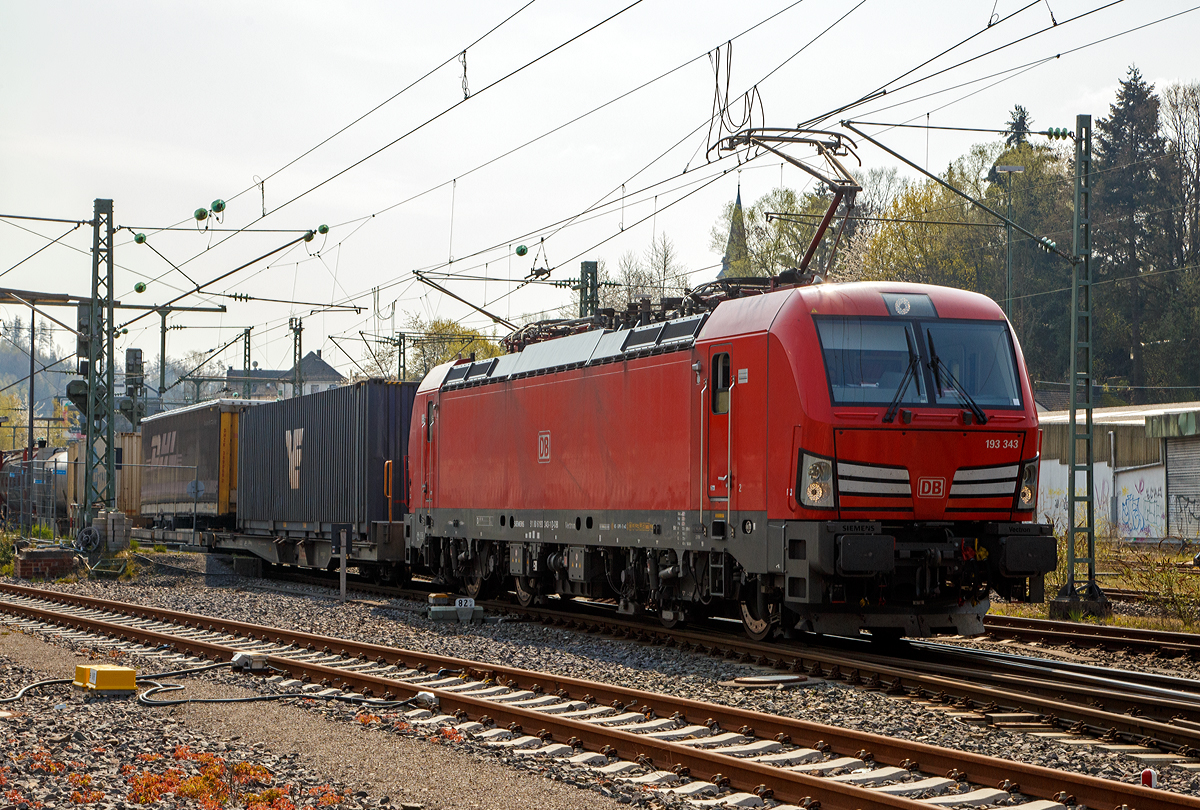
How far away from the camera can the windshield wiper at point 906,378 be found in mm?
11609

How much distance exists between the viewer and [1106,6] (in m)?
12.6

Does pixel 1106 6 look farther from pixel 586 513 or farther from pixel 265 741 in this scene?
pixel 265 741

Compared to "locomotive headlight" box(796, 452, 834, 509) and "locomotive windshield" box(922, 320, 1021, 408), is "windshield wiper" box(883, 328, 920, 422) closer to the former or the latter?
"locomotive windshield" box(922, 320, 1021, 408)

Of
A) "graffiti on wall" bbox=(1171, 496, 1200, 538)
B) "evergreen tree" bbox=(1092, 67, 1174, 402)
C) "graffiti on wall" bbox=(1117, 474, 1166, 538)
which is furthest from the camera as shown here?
"evergreen tree" bbox=(1092, 67, 1174, 402)

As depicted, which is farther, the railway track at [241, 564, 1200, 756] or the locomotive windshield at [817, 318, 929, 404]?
the locomotive windshield at [817, 318, 929, 404]

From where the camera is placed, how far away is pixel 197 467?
99.6ft

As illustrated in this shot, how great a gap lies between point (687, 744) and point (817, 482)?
3.87m

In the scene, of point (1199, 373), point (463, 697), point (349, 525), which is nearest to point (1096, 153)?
point (1199, 373)

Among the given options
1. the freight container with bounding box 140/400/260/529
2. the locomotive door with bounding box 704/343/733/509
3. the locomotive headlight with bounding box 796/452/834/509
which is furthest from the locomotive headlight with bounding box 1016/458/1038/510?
the freight container with bounding box 140/400/260/529

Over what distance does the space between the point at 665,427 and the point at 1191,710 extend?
6.50 meters

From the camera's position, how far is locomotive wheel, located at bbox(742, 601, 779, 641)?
12.9 metres

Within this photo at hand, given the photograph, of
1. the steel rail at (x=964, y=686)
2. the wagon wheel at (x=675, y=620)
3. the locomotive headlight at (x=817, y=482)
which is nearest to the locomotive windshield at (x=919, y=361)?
the locomotive headlight at (x=817, y=482)

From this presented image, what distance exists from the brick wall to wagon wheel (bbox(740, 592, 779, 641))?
17427mm

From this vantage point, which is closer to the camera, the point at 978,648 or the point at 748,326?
the point at 748,326
